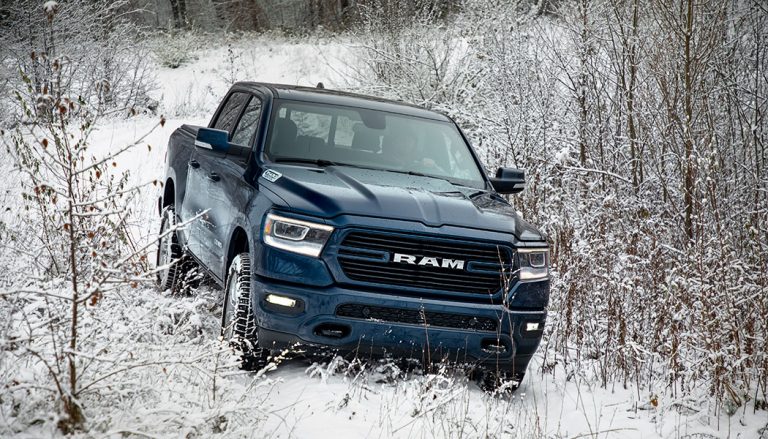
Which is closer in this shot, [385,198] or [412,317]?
[412,317]

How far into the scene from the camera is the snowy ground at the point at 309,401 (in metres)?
3.31

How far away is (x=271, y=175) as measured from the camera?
5.23m

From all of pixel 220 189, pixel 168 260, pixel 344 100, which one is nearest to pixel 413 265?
pixel 220 189

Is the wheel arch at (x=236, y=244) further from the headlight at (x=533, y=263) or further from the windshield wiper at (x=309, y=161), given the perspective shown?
the headlight at (x=533, y=263)

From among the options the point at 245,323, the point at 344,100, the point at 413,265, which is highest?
the point at 344,100

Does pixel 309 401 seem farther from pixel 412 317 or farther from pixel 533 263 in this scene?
pixel 533 263

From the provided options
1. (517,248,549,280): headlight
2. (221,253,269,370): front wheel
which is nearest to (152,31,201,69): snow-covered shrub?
(221,253,269,370): front wheel

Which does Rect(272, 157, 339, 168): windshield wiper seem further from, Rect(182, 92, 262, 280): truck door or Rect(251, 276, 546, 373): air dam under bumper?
Rect(251, 276, 546, 373): air dam under bumper

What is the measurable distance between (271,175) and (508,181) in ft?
6.55

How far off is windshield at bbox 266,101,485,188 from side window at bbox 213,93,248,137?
3.34 ft

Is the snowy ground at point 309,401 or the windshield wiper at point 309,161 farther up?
the windshield wiper at point 309,161

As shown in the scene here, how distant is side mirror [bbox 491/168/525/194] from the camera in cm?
624

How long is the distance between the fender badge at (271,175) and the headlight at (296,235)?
509 mm

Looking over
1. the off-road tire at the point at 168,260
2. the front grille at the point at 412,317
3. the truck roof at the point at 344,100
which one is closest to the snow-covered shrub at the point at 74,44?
the off-road tire at the point at 168,260
